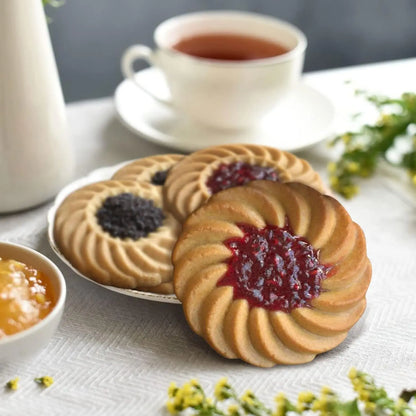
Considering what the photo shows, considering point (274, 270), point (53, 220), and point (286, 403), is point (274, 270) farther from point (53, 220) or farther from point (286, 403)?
point (53, 220)

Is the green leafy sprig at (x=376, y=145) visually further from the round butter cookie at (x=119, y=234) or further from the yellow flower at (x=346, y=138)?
the round butter cookie at (x=119, y=234)

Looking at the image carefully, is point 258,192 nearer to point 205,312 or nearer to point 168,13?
point 205,312

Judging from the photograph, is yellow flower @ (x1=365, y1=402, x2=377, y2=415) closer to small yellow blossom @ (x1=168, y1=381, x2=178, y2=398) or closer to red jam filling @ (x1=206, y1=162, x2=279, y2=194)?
small yellow blossom @ (x1=168, y1=381, x2=178, y2=398)

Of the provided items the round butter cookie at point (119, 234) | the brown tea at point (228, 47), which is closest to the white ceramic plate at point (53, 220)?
the round butter cookie at point (119, 234)

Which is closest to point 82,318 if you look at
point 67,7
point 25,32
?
point 25,32

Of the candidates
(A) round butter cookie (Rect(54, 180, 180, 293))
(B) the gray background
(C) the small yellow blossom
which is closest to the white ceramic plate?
(A) round butter cookie (Rect(54, 180, 180, 293))

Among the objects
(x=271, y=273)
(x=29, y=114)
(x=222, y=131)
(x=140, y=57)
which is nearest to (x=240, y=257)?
(x=271, y=273)

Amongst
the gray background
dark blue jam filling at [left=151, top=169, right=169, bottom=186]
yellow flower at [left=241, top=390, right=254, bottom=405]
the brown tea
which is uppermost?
the brown tea
